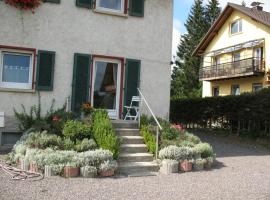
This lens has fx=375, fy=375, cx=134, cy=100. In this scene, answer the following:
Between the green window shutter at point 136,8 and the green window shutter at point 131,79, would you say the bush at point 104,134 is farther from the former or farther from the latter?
the green window shutter at point 136,8

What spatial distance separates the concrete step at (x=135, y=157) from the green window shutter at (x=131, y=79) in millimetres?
3055

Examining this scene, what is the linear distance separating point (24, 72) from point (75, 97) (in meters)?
1.80

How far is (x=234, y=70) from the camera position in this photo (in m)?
30.4

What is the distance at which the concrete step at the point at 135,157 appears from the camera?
10.0 m

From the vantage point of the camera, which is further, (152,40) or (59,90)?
(152,40)

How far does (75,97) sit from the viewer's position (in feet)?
40.6

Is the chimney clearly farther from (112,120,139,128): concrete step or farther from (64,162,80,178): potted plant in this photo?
(64,162,80,178): potted plant

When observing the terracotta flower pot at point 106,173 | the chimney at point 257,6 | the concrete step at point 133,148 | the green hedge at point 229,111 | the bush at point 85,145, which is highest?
the chimney at point 257,6

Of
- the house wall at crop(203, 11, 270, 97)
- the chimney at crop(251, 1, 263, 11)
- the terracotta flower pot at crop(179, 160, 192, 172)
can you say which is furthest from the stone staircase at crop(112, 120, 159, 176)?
the chimney at crop(251, 1, 263, 11)

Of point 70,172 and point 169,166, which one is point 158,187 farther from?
point 70,172

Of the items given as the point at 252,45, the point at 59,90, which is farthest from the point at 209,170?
the point at 252,45

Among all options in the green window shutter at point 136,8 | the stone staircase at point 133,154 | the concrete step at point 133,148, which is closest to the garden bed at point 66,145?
the stone staircase at point 133,154

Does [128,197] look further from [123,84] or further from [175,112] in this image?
[175,112]

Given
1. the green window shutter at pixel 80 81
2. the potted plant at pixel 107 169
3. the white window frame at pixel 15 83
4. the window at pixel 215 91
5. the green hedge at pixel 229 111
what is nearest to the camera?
the potted plant at pixel 107 169
